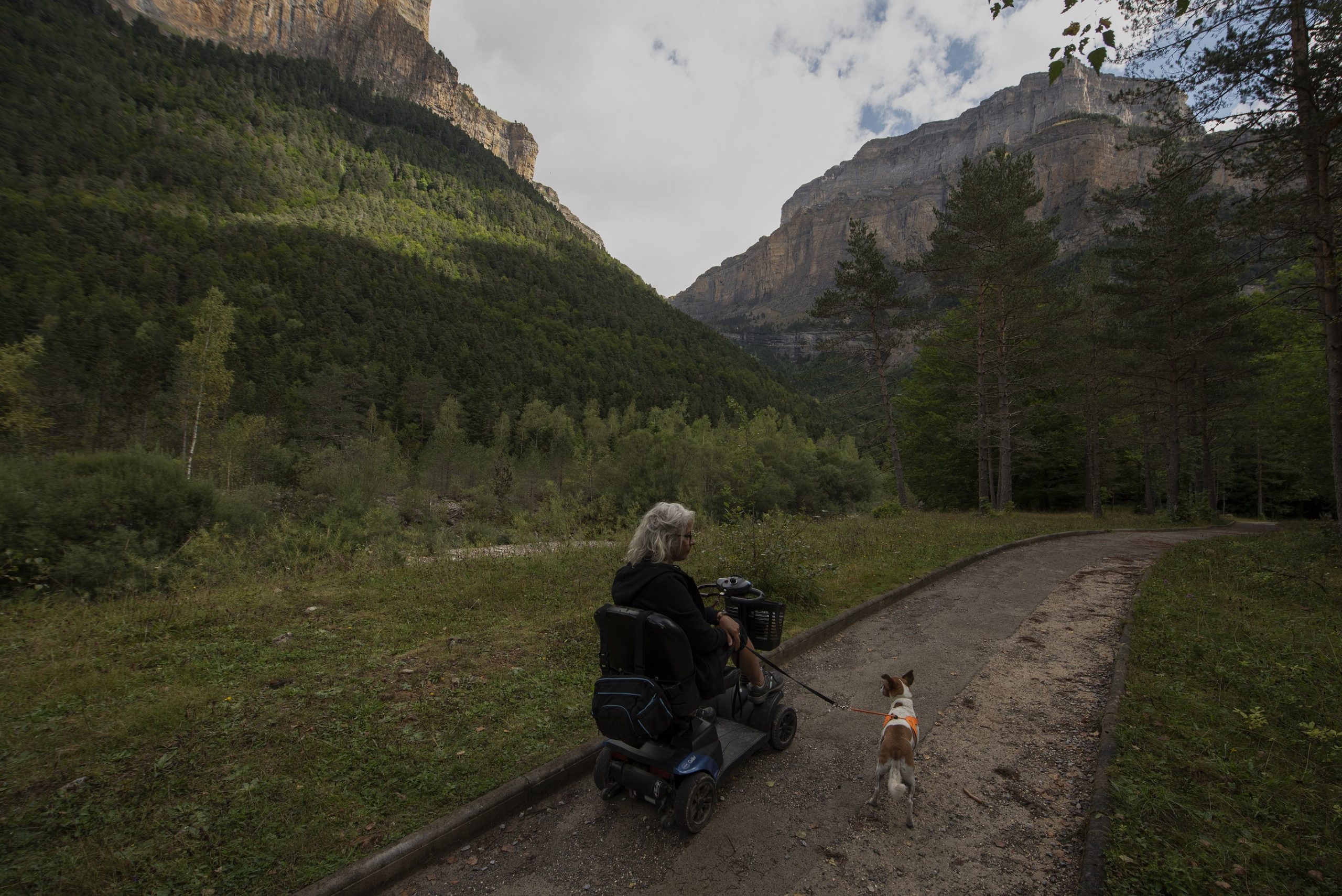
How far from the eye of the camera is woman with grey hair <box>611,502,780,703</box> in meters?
2.77

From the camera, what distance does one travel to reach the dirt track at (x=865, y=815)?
256cm

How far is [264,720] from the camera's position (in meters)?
3.85

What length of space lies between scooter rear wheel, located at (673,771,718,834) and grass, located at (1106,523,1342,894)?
1816 mm

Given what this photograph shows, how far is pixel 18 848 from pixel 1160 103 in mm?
14462

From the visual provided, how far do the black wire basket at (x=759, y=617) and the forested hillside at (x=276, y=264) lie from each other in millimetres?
26672

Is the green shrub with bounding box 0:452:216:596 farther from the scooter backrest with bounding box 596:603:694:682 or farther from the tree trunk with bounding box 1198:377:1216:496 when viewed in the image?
the tree trunk with bounding box 1198:377:1216:496

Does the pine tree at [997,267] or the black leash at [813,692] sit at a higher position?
the pine tree at [997,267]

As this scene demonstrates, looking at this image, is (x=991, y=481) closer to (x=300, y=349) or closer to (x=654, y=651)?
(x=654, y=651)

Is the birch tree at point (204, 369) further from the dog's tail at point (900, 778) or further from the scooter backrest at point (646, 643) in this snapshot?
the dog's tail at point (900, 778)

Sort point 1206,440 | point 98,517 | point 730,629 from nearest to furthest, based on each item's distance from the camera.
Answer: point 730,629, point 98,517, point 1206,440

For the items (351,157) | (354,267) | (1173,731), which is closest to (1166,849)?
(1173,731)

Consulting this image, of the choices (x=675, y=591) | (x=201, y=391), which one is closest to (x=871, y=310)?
Answer: (x=675, y=591)

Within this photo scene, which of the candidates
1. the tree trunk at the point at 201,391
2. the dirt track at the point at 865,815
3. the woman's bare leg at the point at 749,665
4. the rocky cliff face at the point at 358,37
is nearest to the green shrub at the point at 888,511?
the dirt track at the point at 865,815

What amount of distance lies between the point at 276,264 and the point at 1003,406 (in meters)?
69.8
